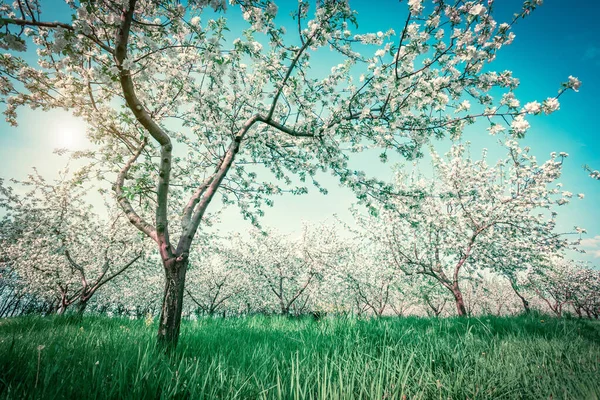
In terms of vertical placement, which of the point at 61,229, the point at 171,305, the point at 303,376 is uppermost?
the point at 61,229

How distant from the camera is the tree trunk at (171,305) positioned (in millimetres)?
3881

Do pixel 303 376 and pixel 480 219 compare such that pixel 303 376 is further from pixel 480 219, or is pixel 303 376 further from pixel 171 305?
pixel 480 219

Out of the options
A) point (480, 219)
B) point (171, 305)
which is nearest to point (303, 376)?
point (171, 305)

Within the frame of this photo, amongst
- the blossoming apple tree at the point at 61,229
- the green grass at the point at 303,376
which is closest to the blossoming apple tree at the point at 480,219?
the green grass at the point at 303,376

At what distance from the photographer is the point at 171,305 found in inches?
159

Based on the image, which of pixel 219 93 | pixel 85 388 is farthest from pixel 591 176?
pixel 85 388

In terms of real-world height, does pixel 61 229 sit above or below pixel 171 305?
above

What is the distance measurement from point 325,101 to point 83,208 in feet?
53.0

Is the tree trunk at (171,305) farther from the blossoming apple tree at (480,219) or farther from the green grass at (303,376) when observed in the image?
the blossoming apple tree at (480,219)

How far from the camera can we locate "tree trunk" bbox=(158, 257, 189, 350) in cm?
388

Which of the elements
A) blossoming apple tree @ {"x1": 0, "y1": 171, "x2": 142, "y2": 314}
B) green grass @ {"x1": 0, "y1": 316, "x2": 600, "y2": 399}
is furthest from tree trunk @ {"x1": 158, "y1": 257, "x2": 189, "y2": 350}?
blossoming apple tree @ {"x1": 0, "y1": 171, "x2": 142, "y2": 314}

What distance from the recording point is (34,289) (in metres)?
26.2

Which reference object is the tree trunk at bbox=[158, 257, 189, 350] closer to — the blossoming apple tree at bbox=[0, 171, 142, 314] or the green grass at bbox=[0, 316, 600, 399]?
the green grass at bbox=[0, 316, 600, 399]

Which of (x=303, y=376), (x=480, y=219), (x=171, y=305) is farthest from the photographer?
(x=480, y=219)
